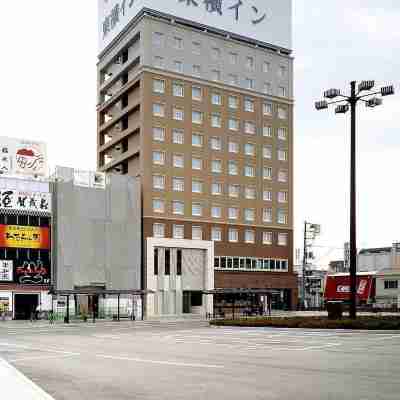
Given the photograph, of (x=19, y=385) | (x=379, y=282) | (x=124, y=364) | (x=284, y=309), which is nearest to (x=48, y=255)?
(x=284, y=309)

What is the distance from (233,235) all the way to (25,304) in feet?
98.6

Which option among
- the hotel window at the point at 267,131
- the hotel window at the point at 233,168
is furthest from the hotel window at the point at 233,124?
the hotel window at the point at 267,131

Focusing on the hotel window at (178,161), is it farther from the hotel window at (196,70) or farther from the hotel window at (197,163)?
the hotel window at (196,70)

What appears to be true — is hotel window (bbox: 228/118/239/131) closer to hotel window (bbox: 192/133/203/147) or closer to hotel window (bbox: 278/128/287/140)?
hotel window (bbox: 192/133/203/147)

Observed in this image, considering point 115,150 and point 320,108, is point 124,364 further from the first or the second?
point 115,150

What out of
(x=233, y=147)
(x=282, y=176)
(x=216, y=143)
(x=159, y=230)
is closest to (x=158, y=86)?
(x=216, y=143)

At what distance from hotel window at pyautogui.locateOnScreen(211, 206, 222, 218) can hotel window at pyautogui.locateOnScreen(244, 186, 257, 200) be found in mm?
4743

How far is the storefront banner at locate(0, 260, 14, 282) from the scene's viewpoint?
71562 millimetres

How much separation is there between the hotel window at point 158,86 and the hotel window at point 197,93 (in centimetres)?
462

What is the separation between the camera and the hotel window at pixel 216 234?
9017 centimetres

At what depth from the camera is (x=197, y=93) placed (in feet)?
299

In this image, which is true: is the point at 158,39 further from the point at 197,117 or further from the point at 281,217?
the point at 281,217

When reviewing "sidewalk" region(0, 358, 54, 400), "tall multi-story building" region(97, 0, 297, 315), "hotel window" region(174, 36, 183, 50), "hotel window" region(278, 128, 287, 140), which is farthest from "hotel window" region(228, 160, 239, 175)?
"sidewalk" region(0, 358, 54, 400)

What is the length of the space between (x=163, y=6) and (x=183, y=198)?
81.8 ft
